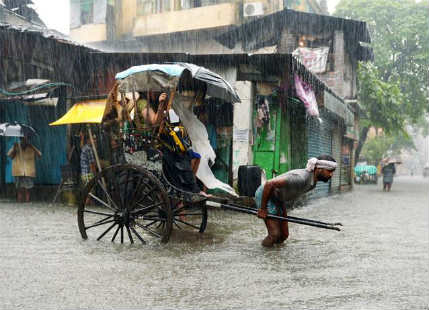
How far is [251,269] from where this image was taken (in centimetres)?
521

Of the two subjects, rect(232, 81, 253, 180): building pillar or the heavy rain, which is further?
rect(232, 81, 253, 180): building pillar

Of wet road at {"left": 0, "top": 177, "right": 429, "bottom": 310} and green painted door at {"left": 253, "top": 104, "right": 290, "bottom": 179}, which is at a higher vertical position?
green painted door at {"left": 253, "top": 104, "right": 290, "bottom": 179}

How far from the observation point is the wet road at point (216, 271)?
406 cm

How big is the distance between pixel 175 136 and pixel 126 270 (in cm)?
217

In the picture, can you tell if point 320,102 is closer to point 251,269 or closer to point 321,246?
point 321,246

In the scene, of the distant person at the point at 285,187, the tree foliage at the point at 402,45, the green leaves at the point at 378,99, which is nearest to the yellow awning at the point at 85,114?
the distant person at the point at 285,187

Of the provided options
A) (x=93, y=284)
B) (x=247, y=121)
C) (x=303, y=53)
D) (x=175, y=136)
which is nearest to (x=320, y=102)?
(x=247, y=121)

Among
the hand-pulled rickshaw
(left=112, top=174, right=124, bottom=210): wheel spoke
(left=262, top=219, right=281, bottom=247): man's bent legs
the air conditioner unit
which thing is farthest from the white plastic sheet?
the air conditioner unit

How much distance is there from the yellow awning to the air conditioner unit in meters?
14.5

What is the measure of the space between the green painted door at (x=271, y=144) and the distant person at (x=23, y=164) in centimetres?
571

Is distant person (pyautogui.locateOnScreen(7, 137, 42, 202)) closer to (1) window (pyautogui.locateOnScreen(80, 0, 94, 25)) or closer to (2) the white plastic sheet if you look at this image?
(2) the white plastic sheet

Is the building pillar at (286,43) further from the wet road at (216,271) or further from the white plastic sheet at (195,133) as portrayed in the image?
the white plastic sheet at (195,133)

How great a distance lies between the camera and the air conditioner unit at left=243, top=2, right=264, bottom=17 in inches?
958

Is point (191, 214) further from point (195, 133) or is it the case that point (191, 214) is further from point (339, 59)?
point (339, 59)
